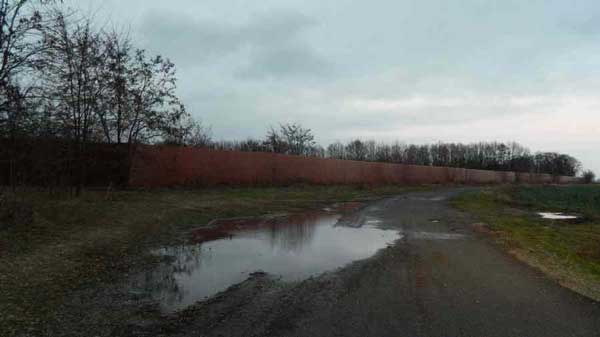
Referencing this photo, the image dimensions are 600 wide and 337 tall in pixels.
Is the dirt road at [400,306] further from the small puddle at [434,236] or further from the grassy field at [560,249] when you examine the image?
the small puddle at [434,236]

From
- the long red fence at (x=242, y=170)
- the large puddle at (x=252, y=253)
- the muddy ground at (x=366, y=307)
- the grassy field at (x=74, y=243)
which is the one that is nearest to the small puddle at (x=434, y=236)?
the large puddle at (x=252, y=253)

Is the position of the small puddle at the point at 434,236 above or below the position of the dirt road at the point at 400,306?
below

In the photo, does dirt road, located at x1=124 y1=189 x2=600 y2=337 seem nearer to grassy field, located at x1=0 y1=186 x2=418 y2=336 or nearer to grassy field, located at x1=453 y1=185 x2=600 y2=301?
grassy field, located at x1=453 y1=185 x2=600 y2=301

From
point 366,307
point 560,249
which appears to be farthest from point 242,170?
point 366,307

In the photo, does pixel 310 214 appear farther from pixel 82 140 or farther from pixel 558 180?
pixel 558 180

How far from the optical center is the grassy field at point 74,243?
15.7ft

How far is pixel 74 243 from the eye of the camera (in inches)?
302

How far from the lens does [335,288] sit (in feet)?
18.2

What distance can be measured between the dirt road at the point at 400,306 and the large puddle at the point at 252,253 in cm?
42

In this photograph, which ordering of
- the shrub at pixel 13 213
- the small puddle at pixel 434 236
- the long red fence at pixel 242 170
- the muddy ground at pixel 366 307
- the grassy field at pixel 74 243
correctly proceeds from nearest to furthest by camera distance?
the muddy ground at pixel 366 307 < the grassy field at pixel 74 243 < the shrub at pixel 13 213 < the small puddle at pixel 434 236 < the long red fence at pixel 242 170

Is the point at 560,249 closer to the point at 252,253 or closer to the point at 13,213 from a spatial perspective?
the point at 252,253

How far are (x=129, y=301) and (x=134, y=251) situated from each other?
3.00 metres

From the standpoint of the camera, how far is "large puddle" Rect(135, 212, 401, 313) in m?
5.64

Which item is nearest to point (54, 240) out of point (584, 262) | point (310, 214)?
point (310, 214)
